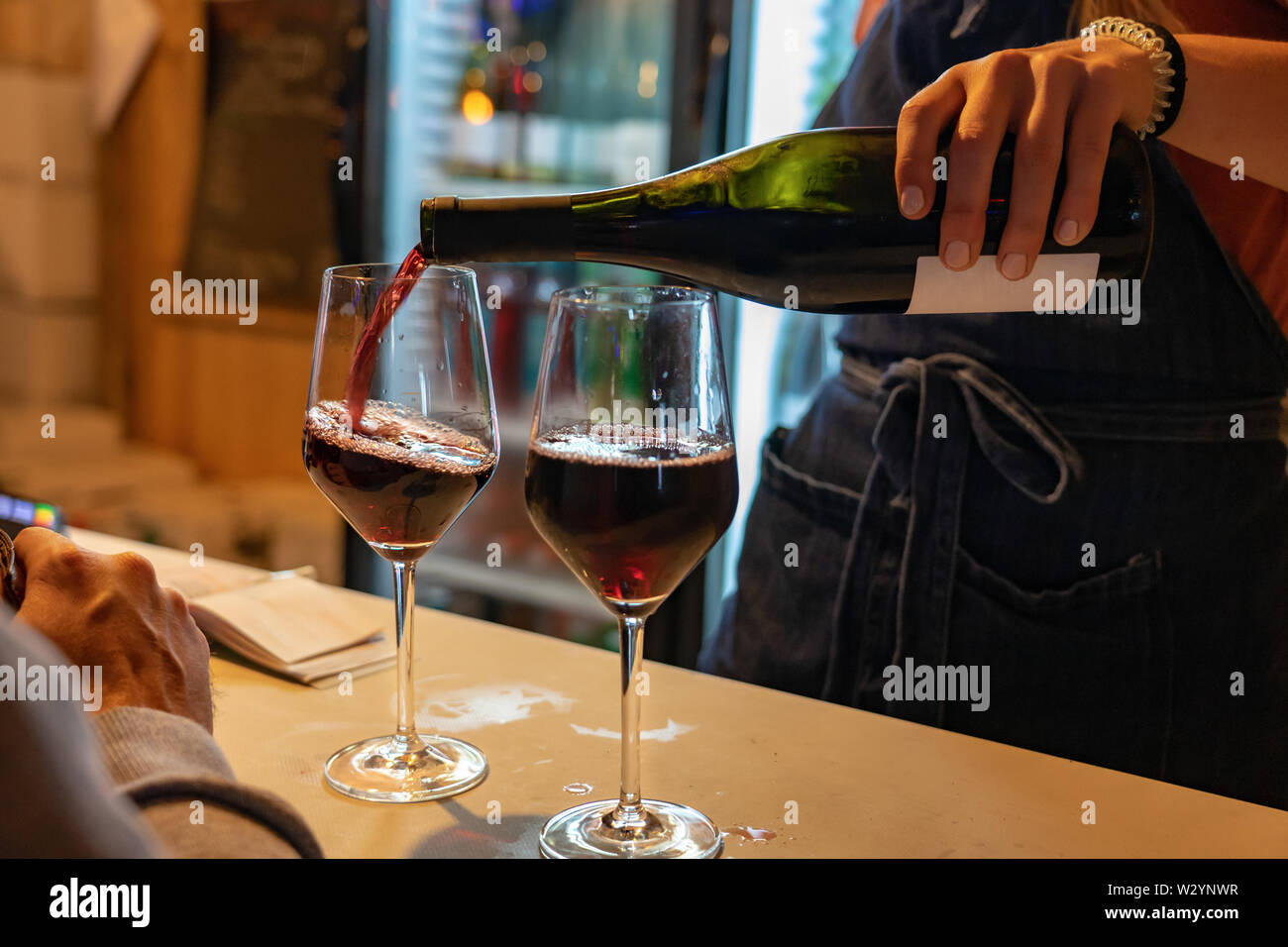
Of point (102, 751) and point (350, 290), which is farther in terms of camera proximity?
point (350, 290)

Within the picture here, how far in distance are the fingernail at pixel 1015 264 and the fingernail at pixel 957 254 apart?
3cm

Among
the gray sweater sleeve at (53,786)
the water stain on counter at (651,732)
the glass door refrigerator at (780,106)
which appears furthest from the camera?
the glass door refrigerator at (780,106)

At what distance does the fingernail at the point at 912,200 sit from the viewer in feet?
2.43

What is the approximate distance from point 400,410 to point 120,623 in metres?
0.22

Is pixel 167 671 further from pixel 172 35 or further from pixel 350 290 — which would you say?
pixel 172 35

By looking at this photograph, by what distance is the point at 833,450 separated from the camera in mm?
1236

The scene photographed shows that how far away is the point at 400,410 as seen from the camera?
780mm

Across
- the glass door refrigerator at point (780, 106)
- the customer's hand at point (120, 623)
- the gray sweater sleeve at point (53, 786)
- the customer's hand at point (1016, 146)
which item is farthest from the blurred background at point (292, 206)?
the gray sweater sleeve at point (53, 786)

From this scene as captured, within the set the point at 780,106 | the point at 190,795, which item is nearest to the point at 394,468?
the point at 190,795

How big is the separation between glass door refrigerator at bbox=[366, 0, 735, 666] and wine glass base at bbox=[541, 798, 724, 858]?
168 centimetres

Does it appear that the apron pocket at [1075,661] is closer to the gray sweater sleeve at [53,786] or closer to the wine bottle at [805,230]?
the wine bottle at [805,230]
